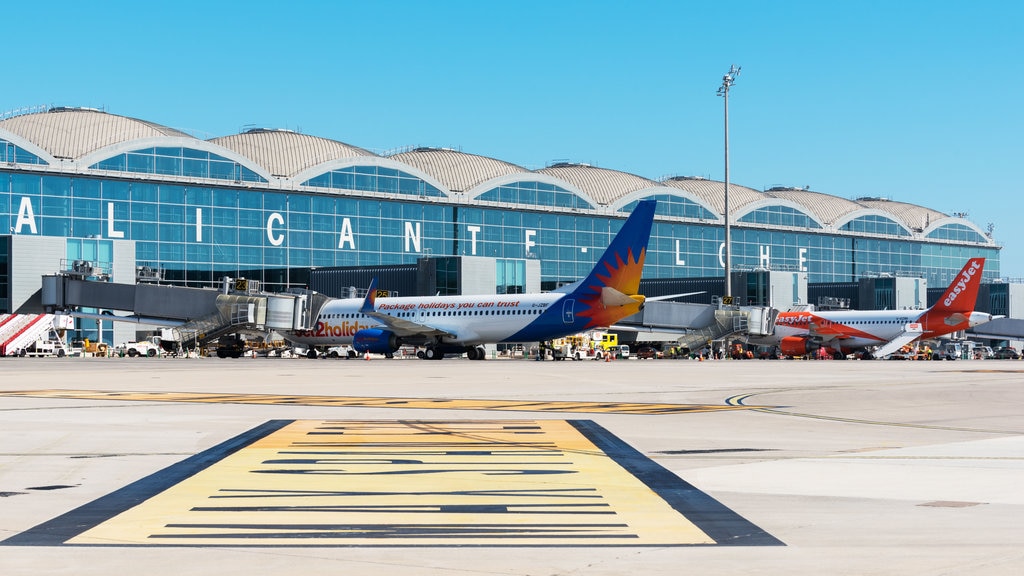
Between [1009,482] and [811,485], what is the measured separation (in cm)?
217

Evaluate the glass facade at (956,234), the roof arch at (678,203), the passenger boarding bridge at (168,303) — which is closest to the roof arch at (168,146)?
the passenger boarding bridge at (168,303)

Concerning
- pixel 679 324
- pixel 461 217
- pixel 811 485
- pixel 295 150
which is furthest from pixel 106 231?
pixel 811 485

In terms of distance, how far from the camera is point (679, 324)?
10038 cm

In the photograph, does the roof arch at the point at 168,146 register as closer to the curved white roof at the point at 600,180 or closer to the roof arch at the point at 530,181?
the roof arch at the point at 530,181

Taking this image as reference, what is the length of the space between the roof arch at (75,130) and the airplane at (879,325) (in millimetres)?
55738

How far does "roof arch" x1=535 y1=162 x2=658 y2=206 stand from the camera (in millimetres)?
130875

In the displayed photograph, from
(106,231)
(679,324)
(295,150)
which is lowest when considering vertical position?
(679,324)

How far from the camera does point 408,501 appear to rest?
11508 mm

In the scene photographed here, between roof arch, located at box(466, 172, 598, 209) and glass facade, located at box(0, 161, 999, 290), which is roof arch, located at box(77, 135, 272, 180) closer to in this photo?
glass facade, located at box(0, 161, 999, 290)

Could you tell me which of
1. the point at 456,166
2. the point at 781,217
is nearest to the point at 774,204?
the point at 781,217

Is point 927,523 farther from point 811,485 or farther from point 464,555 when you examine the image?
point 464,555

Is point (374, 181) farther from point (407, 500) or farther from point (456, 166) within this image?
point (407, 500)

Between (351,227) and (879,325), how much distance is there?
162 ft

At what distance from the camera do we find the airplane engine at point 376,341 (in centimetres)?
6919
